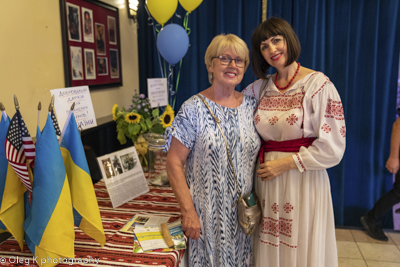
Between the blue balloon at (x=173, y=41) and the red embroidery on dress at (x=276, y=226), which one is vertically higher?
the blue balloon at (x=173, y=41)

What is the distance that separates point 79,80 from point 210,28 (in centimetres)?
146

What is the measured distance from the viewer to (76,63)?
2.12m

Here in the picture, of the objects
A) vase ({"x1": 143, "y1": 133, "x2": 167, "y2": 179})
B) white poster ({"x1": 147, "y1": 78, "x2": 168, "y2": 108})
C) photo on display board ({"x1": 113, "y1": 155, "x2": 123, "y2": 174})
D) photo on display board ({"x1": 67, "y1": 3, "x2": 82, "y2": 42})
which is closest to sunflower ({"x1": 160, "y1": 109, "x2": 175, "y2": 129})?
vase ({"x1": 143, "y1": 133, "x2": 167, "y2": 179})

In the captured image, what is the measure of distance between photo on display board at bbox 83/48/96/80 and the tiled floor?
2.45 meters

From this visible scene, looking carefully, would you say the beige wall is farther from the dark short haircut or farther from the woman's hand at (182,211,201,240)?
the dark short haircut

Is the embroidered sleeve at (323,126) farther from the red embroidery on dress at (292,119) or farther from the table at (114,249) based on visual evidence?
the table at (114,249)

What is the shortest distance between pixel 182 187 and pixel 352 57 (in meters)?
2.30

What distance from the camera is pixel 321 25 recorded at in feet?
9.12

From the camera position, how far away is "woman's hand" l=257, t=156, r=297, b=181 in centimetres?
137

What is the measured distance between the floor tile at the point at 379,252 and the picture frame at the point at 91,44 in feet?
8.56

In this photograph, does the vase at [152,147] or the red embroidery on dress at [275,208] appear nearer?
the red embroidery on dress at [275,208]

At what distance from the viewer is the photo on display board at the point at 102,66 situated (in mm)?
2412

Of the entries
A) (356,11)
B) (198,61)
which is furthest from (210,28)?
(356,11)

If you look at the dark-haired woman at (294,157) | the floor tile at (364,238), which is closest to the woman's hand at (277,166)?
the dark-haired woman at (294,157)
